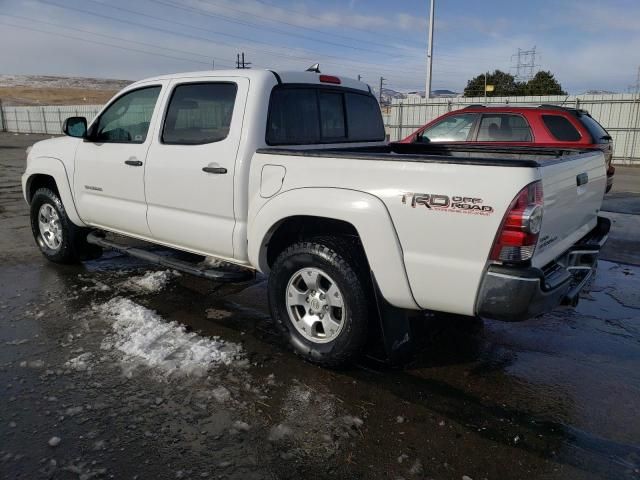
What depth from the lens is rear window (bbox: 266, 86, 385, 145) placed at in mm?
3951

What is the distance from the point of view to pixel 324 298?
348cm

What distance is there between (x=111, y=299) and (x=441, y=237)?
10.9 feet

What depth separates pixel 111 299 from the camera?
481 centimetres

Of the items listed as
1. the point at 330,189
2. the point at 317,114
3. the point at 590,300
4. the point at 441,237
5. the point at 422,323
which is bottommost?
the point at 590,300

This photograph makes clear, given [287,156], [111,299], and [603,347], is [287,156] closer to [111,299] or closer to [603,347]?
[111,299]

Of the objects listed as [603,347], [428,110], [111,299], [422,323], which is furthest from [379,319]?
[428,110]

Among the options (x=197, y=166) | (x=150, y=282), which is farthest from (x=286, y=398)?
(x=150, y=282)

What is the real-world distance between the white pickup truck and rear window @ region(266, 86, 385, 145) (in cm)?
1

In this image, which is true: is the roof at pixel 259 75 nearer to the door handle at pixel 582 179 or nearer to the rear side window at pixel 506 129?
the door handle at pixel 582 179

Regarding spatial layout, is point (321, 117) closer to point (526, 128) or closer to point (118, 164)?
point (118, 164)

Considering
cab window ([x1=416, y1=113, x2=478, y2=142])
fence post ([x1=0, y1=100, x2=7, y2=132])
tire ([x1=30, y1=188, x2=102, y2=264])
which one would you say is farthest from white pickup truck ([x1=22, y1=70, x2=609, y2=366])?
fence post ([x1=0, y1=100, x2=7, y2=132])

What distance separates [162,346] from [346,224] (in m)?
1.67

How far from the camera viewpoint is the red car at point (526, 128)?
802cm

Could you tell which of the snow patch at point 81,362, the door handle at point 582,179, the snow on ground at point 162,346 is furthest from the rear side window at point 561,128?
the snow patch at point 81,362
